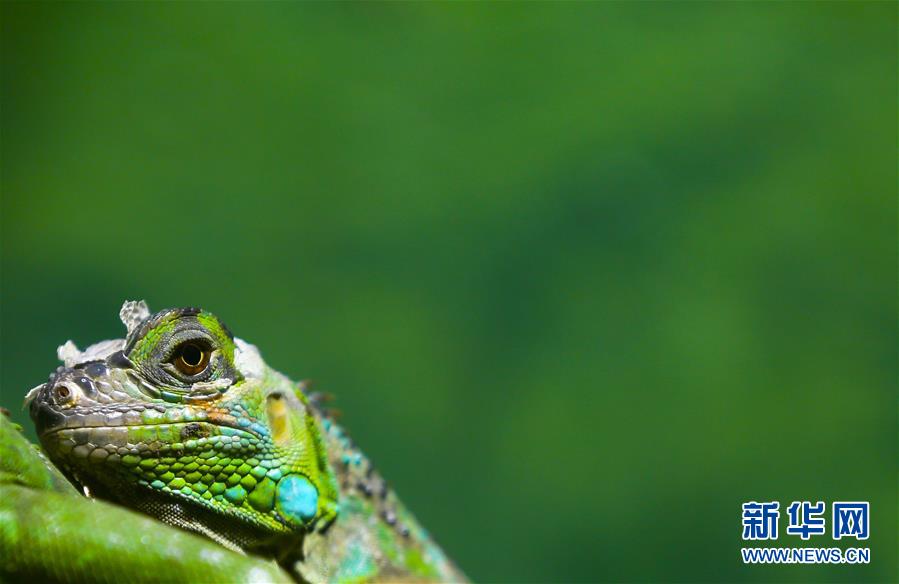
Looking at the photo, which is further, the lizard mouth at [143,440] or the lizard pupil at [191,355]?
the lizard pupil at [191,355]

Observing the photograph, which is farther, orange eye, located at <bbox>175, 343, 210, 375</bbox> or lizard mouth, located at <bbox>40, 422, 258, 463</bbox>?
orange eye, located at <bbox>175, 343, 210, 375</bbox>

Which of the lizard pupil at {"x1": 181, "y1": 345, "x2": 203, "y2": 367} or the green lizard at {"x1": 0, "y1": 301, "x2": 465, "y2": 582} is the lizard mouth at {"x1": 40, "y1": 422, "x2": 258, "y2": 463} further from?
the lizard pupil at {"x1": 181, "y1": 345, "x2": 203, "y2": 367}

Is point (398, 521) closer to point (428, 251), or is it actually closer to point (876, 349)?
point (428, 251)

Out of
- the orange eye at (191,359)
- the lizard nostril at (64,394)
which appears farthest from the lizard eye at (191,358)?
the lizard nostril at (64,394)

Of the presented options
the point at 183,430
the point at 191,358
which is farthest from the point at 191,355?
the point at 183,430

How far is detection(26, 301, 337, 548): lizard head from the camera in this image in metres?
1.61

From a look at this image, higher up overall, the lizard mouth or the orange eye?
the orange eye

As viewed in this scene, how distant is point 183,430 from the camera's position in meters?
1.67

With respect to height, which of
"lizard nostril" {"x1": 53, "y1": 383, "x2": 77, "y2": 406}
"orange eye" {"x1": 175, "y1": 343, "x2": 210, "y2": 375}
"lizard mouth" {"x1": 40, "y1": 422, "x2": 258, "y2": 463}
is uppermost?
"orange eye" {"x1": 175, "y1": 343, "x2": 210, "y2": 375}

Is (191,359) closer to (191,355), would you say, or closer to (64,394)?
(191,355)

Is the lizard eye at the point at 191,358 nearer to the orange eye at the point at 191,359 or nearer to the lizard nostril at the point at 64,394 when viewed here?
the orange eye at the point at 191,359

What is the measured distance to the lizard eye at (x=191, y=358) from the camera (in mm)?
1698

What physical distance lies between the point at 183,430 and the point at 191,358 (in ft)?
0.41

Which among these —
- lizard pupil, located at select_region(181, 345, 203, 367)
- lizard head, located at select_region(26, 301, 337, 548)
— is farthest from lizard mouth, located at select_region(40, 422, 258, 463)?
lizard pupil, located at select_region(181, 345, 203, 367)
